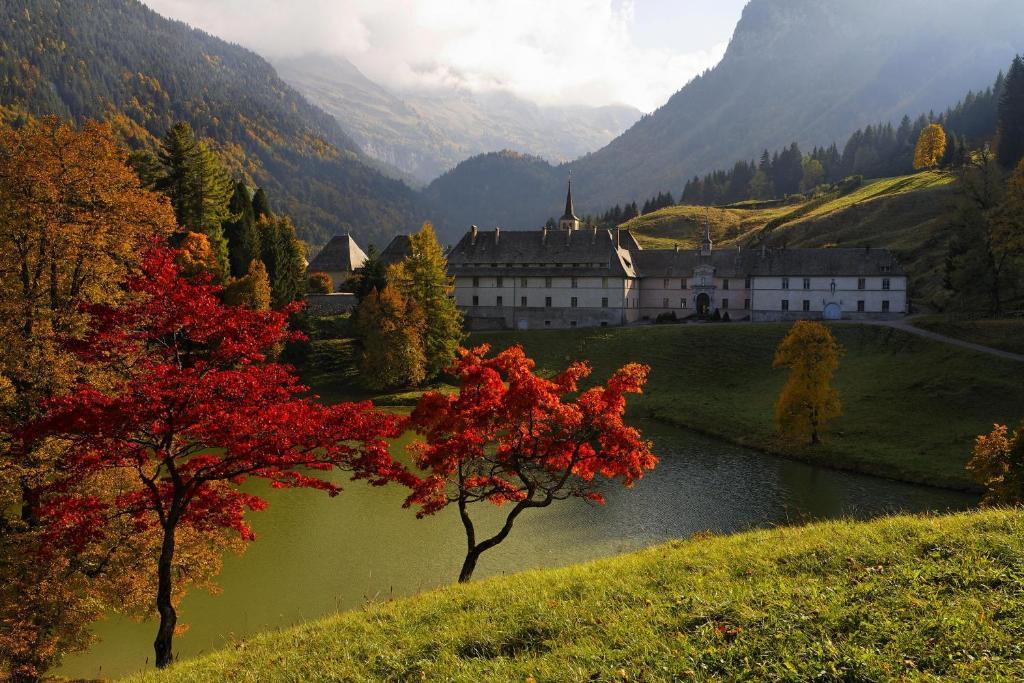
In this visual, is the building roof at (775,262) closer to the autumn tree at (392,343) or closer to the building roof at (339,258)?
the autumn tree at (392,343)

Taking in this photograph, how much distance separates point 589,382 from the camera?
6444 centimetres

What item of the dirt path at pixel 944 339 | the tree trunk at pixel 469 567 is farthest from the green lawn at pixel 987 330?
the tree trunk at pixel 469 567

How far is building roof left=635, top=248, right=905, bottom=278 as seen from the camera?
78.1 m

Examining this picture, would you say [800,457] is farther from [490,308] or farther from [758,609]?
[490,308]

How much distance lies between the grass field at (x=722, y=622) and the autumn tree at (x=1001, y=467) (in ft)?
40.8

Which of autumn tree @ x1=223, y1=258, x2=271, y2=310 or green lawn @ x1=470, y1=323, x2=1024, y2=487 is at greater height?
autumn tree @ x1=223, y1=258, x2=271, y2=310

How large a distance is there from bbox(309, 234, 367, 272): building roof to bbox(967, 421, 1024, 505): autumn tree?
274 ft

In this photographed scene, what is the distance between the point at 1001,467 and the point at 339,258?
87.5 m

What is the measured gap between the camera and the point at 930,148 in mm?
148750

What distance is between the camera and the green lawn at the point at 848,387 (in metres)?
41.4

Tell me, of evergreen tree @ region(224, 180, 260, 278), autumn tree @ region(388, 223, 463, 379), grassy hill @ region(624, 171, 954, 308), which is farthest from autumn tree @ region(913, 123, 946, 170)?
evergreen tree @ region(224, 180, 260, 278)

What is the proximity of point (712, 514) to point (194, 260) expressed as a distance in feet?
152

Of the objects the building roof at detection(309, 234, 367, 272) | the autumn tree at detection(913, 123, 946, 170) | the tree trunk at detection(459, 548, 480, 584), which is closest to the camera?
the tree trunk at detection(459, 548, 480, 584)

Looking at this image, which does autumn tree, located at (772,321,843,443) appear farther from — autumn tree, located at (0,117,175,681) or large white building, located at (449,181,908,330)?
large white building, located at (449,181,908,330)
